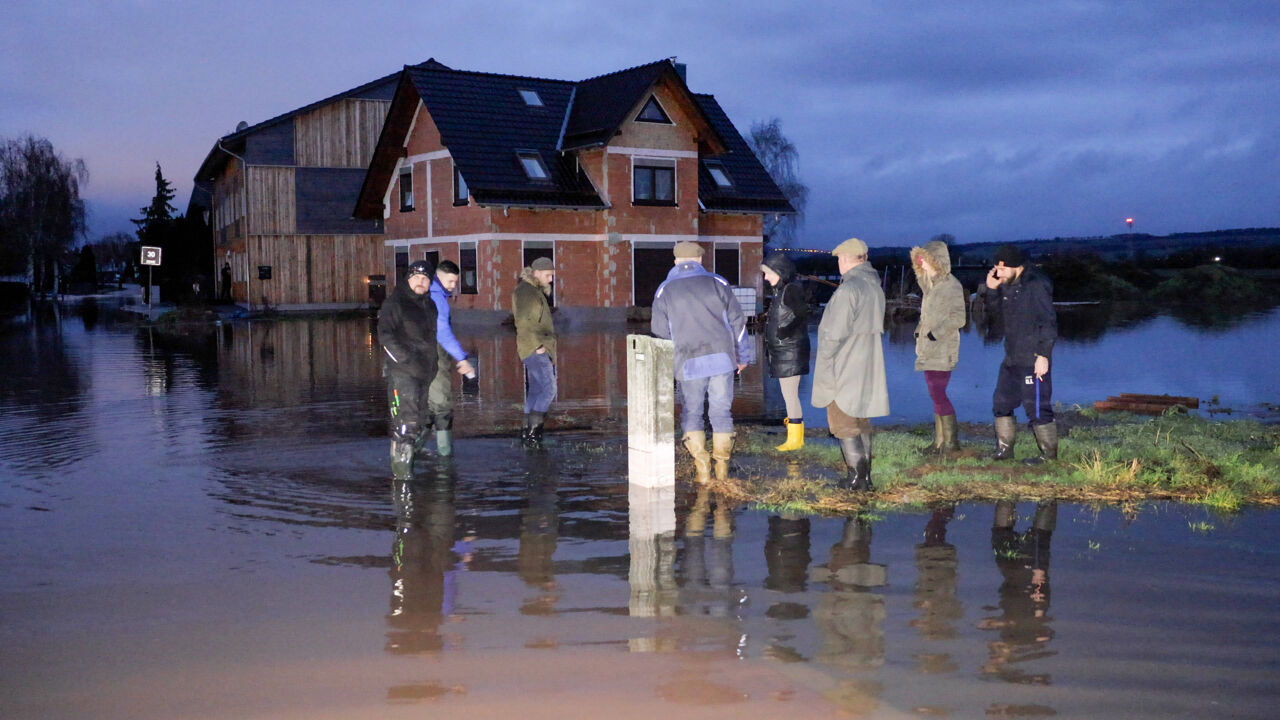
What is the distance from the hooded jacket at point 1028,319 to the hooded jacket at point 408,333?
4.70m

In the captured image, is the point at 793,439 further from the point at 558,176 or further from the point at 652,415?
the point at 558,176

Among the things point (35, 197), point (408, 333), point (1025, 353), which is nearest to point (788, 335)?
point (1025, 353)

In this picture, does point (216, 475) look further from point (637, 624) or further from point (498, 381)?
point (498, 381)

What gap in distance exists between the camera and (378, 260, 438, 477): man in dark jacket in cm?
918

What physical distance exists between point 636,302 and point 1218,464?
27347 millimetres

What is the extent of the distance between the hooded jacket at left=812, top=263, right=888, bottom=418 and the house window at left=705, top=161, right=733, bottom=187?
30.4m

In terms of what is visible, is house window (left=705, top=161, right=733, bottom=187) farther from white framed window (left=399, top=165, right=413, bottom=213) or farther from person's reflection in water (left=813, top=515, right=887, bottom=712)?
person's reflection in water (left=813, top=515, right=887, bottom=712)

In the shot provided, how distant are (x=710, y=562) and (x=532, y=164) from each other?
2886 centimetres

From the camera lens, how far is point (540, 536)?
7023 mm

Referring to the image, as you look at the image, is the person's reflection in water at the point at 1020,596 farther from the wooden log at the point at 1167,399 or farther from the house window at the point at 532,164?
the house window at the point at 532,164

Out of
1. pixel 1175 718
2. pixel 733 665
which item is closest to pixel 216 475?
pixel 733 665

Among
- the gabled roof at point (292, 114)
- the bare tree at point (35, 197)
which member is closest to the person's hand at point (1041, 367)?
the gabled roof at point (292, 114)

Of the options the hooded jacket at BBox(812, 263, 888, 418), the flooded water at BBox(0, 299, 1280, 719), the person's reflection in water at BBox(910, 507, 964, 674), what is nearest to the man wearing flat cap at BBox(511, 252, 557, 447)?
the flooded water at BBox(0, 299, 1280, 719)

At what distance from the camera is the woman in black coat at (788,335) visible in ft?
32.9
